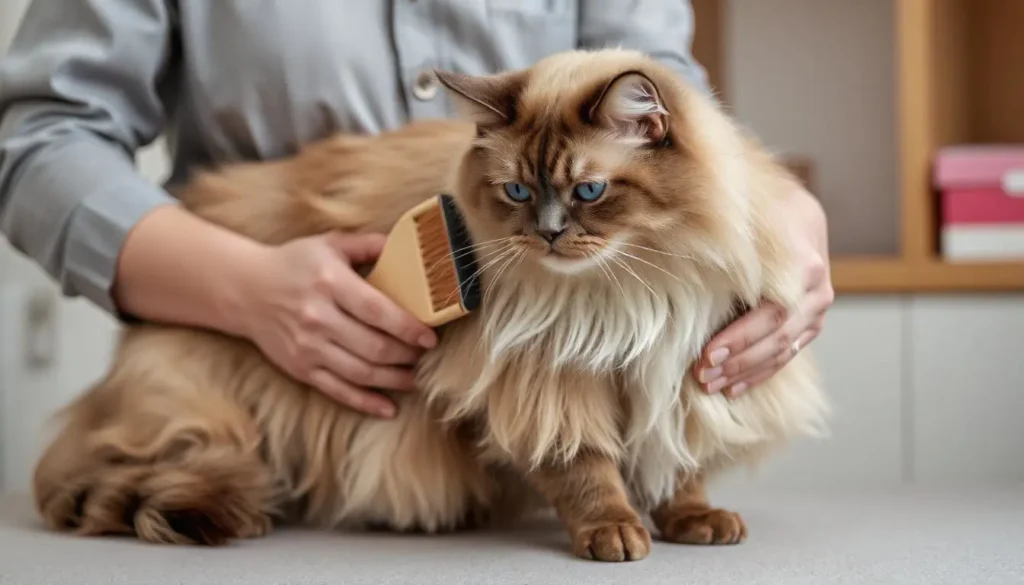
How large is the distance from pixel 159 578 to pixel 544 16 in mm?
895

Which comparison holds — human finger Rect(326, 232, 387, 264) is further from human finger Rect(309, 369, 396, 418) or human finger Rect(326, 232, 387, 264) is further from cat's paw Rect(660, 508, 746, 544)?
cat's paw Rect(660, 508, 746, 544)

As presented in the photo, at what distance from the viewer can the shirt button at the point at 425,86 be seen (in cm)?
146

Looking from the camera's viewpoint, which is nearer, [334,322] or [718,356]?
[718,356]

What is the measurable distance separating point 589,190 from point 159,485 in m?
0.60

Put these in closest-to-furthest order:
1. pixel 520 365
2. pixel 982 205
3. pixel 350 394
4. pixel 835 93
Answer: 1. pixel 520 365
2. pixel 350 394
3. pixel 982 205
4. pixel 835 93

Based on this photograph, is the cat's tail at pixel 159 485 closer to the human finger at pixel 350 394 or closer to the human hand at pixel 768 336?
the human finger at pixel 350 394

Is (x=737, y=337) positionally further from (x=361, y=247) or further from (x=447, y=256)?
(x=361, y=247)

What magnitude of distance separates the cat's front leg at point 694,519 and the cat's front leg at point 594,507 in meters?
0.07

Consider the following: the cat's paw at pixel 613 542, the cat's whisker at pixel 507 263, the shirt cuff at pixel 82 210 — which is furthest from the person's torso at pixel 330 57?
the cat's paw at pixel 613 542

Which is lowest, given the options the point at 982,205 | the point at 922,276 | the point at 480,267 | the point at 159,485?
the point at 922,276

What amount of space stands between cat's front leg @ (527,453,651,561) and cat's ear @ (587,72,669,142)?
35cm

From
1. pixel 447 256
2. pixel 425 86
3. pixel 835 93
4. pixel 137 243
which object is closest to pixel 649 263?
pixel 447 256

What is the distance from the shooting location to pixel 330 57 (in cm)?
141

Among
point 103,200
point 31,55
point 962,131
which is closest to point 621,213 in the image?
point 103,200
